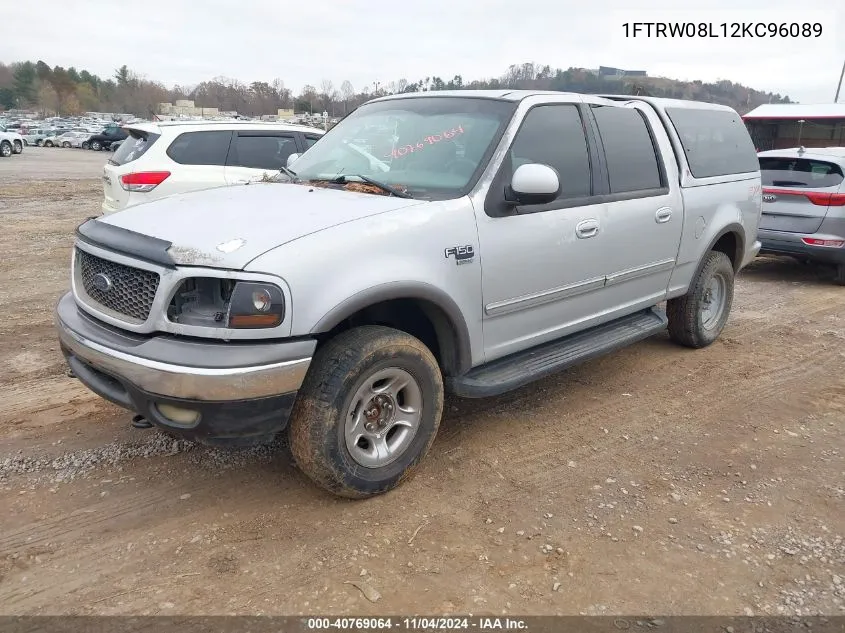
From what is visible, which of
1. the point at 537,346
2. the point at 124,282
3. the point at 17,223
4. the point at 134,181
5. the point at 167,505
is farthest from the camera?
the point at 17,223

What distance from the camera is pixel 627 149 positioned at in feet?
15.2

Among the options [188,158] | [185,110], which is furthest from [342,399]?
[185,110]

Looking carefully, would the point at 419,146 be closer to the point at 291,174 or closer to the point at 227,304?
the point at 291,174

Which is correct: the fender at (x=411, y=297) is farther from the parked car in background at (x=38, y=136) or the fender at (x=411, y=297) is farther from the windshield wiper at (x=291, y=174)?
the parked car in background at (x=38, y=136)

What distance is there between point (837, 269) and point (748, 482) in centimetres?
623

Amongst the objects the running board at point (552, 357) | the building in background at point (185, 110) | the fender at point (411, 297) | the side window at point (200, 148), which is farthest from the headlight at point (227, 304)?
the building in background at point (185, 110)

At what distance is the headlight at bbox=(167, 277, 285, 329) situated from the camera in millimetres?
2771

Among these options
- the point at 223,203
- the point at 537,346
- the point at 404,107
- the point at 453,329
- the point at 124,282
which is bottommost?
the point at 537,346

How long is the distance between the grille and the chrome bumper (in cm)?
21

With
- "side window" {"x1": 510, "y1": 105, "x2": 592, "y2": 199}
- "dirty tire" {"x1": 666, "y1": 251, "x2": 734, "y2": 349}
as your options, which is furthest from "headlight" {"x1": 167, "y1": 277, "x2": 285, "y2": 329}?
"dirty tire" {"x1": 666, "y1": 251, "x2": 734, "y2": 349}

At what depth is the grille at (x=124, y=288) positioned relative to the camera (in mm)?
2955

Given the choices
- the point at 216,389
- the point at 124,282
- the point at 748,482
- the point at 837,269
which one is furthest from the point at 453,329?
the point at 837,269

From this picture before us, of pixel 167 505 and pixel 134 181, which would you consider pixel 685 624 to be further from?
pixel 134 181

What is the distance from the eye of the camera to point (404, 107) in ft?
14.5
